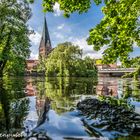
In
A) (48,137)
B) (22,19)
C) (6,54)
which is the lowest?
(48,137)

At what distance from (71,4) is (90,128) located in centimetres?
453

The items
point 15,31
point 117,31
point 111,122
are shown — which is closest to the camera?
point 111,122

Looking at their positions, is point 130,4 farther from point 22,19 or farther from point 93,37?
point 22,19

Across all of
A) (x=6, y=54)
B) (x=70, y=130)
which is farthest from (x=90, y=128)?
(x=6, y=54)

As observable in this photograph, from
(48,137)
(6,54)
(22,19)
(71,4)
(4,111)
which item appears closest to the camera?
(48,137)

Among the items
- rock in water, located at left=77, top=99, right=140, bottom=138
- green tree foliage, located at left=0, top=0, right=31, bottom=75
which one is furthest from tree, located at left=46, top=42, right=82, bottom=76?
rock in water, located at left=77, top=99, right=140, bottom=138

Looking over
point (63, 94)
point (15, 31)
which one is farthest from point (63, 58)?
point (63, 94)

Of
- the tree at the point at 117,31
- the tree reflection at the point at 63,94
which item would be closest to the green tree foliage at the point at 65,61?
the tree reflection at the point at 63,94

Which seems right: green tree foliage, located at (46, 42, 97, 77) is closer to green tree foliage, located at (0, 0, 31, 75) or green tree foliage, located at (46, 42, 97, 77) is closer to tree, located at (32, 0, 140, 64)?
green tree foliage, located at (0, 0, 31, 75)

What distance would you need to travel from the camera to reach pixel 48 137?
7.14m

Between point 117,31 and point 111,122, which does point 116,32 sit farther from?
point 111,122

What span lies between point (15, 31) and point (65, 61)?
4063 centimetres

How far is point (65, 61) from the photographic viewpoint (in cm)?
8419

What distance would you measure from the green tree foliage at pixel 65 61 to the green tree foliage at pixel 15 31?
36950 mm
